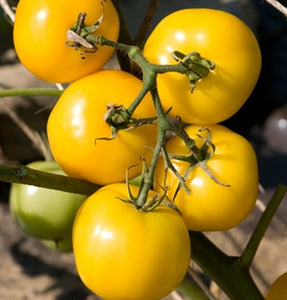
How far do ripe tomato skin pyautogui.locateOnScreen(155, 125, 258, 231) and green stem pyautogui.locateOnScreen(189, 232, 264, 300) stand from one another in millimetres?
64

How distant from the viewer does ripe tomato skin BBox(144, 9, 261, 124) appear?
0.42 m

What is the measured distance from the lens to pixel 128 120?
398 millimetres

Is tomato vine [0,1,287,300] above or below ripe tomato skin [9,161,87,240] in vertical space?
above

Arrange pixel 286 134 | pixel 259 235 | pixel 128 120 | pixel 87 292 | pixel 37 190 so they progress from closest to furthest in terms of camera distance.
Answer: pixel 128 120 < pixel 259 235 < pixel 37 190 < pixel 87 292 < pixel 286 134

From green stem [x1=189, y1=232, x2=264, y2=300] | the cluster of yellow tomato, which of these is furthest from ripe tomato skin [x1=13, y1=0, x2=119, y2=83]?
green stem [x1=189, y1=232, x2=264, y2=300]

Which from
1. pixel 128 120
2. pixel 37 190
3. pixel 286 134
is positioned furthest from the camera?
pixel 286 134

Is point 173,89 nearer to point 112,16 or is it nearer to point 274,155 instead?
point 112,16

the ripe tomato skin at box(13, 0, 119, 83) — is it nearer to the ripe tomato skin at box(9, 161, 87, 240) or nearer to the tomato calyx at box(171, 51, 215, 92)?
the tomato calyx at box(171, 51, 215, 92)

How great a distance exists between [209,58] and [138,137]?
0.07 metres

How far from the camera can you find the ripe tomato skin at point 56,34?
0.42 metres

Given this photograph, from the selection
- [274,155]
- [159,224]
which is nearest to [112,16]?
[159,224]

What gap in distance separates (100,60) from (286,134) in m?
0.81

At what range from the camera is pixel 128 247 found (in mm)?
405

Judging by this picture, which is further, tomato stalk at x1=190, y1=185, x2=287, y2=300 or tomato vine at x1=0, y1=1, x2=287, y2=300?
tomato stalk at x1=190, y1=185, x2=287, y2=300
